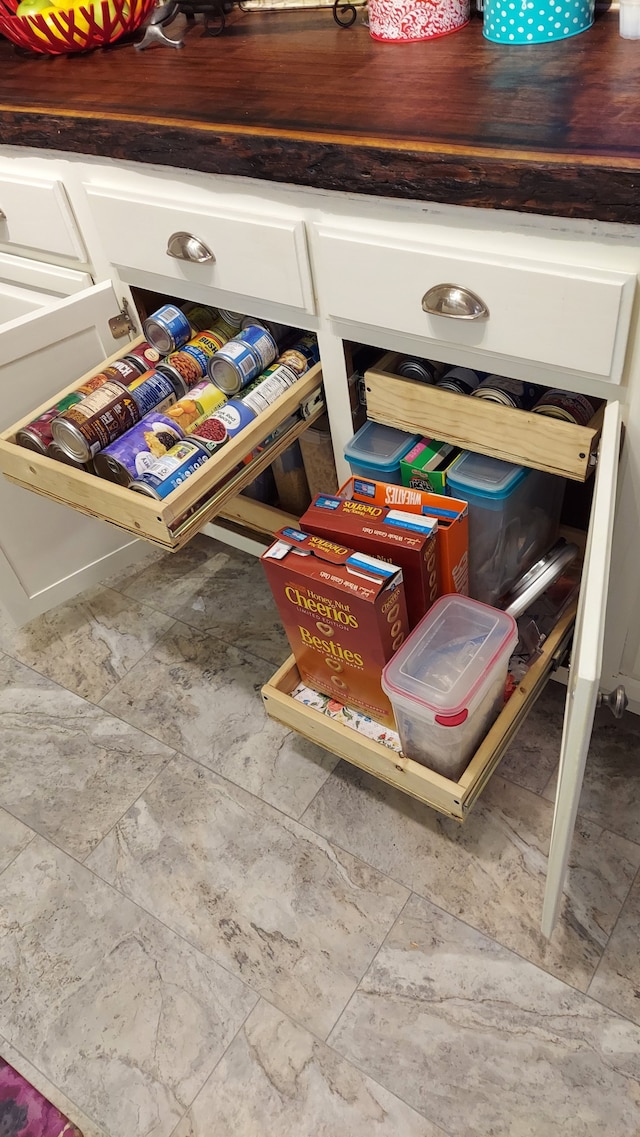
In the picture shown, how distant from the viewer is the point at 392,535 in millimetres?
1008

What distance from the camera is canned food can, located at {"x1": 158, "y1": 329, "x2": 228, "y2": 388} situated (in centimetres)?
116

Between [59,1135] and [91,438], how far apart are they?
92 cm

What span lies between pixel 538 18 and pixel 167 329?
63 cm

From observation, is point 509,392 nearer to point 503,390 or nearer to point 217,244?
point 503,390

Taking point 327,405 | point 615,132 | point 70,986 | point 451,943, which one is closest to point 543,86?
point 615,132

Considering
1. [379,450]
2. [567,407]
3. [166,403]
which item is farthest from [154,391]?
[567,407]

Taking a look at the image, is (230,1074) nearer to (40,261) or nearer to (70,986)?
(70,986)

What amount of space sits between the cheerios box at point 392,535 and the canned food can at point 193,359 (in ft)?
0.93

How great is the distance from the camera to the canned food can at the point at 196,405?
1.10 meters

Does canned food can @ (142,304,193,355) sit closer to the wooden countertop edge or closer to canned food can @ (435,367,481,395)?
the wooden countertop edge

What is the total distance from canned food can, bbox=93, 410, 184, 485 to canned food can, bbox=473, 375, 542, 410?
421 millimetres

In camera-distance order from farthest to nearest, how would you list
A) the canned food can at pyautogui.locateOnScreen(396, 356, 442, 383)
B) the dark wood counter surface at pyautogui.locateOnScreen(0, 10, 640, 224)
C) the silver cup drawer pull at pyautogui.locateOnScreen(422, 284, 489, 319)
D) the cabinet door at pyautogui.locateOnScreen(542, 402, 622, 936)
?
the canned food can at pyautogui.locateOnScreen(396, 356, 442, 383), the silver cup drawer pull at pyautogui.locateOnScreen(422, 284, 489, 319), the dark wood counter surface at pyautogui.locateOnScreen(0, 10, 640, 224), the cabinet door at pyautogui.locateOnScreen(542, 402, 622, 936)

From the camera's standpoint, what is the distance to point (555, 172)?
74 cm

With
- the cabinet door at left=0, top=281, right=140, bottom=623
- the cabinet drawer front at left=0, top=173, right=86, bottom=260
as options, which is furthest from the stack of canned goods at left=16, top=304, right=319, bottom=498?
the cabinet drawer front at left=0, top=173, right=86, bottom=260
